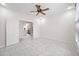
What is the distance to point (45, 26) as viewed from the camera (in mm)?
6895

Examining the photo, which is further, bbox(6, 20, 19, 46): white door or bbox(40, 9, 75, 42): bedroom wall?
bbox(40, 9, 75, 42): bedroom wall

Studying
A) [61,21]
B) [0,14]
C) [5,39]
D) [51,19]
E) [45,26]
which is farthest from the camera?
[45,26]

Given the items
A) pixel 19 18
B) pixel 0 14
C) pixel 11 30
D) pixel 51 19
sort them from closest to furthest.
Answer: pixel 0 14
pixel 11 30
pixel 19 18
pixel 51 19

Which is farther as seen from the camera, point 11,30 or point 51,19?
point 51,19

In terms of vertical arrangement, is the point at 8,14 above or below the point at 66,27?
above

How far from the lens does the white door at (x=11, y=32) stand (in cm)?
401

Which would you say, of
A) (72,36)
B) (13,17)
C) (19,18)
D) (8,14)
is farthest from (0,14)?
(72,36)

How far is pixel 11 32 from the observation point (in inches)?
169

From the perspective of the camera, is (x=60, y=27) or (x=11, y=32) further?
(x=60, y=27)

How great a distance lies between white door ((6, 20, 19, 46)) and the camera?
158 inches

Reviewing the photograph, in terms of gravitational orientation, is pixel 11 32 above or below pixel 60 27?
below

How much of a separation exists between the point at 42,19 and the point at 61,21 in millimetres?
2202

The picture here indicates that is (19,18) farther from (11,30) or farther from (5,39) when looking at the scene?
(5,39)

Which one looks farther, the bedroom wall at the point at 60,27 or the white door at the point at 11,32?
the bedroom wall at the point at 60,27
